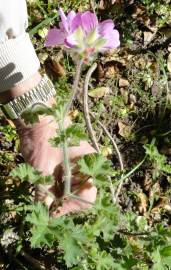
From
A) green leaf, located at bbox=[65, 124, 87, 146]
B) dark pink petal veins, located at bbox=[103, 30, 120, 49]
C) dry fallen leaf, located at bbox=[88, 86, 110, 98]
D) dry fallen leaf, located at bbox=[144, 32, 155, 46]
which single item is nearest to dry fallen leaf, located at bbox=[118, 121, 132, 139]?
dry fallen leaf, located at bbox=[88, 86, 110, 98]

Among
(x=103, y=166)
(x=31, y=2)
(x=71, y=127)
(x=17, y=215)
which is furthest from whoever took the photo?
(x=31, y=2)

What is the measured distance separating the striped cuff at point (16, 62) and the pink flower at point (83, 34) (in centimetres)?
45

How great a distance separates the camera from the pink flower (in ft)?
4.36

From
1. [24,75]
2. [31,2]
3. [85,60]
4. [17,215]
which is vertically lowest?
[17,215]

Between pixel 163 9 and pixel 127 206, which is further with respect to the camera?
pixel 163 9

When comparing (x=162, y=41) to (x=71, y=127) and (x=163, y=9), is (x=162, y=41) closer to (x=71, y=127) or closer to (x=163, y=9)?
(x=163, y=9)

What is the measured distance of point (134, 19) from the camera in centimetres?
280

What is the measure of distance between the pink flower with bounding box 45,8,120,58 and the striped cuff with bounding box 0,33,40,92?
453 millimetres

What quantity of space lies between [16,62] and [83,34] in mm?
536

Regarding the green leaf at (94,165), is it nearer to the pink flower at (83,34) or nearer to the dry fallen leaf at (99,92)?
the pink flower at (83,34)

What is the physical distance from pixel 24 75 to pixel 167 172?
0.97 metres

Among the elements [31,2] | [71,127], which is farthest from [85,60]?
[31,2]

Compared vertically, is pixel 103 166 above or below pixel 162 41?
below

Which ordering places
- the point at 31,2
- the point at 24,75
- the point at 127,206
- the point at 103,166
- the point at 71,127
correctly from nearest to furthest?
1. the point at 71,127
2. the point at 103,166
3. the point at 24,75
4. the point at 127,206
5. the point at 31,2
